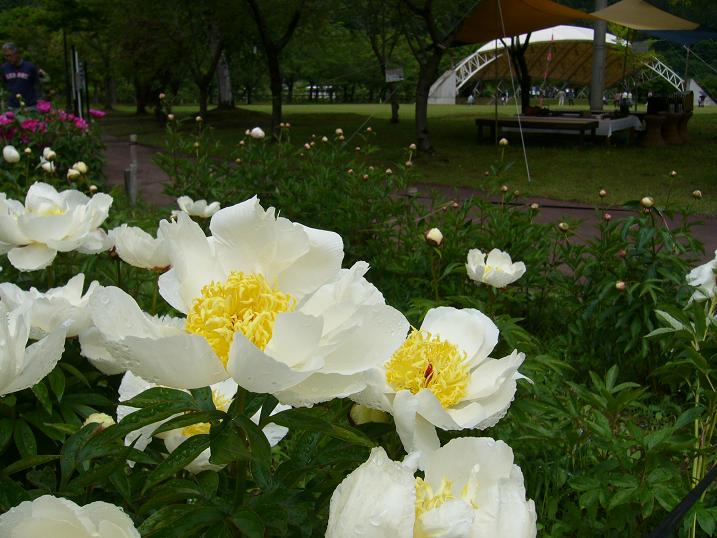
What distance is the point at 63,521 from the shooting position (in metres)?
0.55

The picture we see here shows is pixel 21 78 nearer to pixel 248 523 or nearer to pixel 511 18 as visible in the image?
pixel 511 18

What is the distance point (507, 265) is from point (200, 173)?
2568mm

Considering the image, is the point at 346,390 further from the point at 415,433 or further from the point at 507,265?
the point at 507,265

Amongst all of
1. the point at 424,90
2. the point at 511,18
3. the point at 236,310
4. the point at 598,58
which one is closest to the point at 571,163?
the point at 511,18

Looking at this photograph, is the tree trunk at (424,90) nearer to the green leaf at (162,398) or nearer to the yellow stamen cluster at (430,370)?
the yellow stamen cluster at (430,370)

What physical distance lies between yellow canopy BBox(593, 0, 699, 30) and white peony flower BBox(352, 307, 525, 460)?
468 inches

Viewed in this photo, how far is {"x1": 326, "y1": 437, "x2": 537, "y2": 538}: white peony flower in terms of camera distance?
1.66ft

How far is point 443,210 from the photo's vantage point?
4.01 metres

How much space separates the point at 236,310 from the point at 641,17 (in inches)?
513

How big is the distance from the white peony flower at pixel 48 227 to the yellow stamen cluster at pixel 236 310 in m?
0.68

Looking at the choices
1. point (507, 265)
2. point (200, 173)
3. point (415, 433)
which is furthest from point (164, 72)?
point (415, 433)

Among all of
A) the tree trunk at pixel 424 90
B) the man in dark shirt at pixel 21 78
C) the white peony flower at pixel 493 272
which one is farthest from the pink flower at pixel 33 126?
the tree trunk at pixel 424 90

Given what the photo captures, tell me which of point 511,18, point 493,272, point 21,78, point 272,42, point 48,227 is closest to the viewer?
point 48,227

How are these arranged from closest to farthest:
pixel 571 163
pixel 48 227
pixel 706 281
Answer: pixel 48 227
pixel 706 281
pixel 571 163
